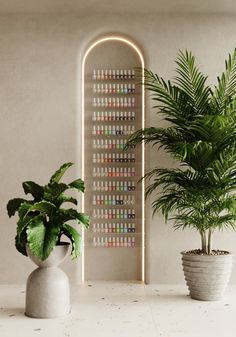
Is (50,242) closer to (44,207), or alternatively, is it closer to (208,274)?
(44,207)

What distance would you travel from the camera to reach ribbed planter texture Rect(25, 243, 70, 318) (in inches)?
147

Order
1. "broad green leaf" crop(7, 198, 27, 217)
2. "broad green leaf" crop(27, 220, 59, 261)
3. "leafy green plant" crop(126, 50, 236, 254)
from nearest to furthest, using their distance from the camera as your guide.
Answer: "broad green leaf" crop(27, 220, 59, 261), "broad green leaf" crop(7, 198, 27, 217), "leafy green plant" crop(126, 50, 236, 254)

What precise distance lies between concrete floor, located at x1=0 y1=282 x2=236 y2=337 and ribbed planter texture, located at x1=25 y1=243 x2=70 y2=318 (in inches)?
3.0

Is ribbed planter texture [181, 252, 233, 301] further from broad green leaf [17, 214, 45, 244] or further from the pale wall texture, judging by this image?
broad green leaf [17, 214, 45, 244]

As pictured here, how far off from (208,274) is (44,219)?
160cm

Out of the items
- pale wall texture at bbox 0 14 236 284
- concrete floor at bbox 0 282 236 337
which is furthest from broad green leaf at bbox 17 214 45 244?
pale wall texture at bbox 0 14 236 284

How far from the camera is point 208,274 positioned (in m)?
4.24

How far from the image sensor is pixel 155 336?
3.31 metres

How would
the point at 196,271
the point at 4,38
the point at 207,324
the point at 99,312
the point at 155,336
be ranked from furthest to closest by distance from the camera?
the point at 4,38 → the point at 196,271 → the point at 99,312 → the point at 207,324 → the point at 155,336

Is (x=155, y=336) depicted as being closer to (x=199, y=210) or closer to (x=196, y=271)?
(x=196, y=271)

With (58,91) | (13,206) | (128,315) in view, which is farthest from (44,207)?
(58,91)

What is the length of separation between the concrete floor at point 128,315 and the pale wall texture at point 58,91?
1.66ft

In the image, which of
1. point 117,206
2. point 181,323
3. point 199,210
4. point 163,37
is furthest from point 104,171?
point 181,323

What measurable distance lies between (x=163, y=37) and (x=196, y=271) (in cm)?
254
